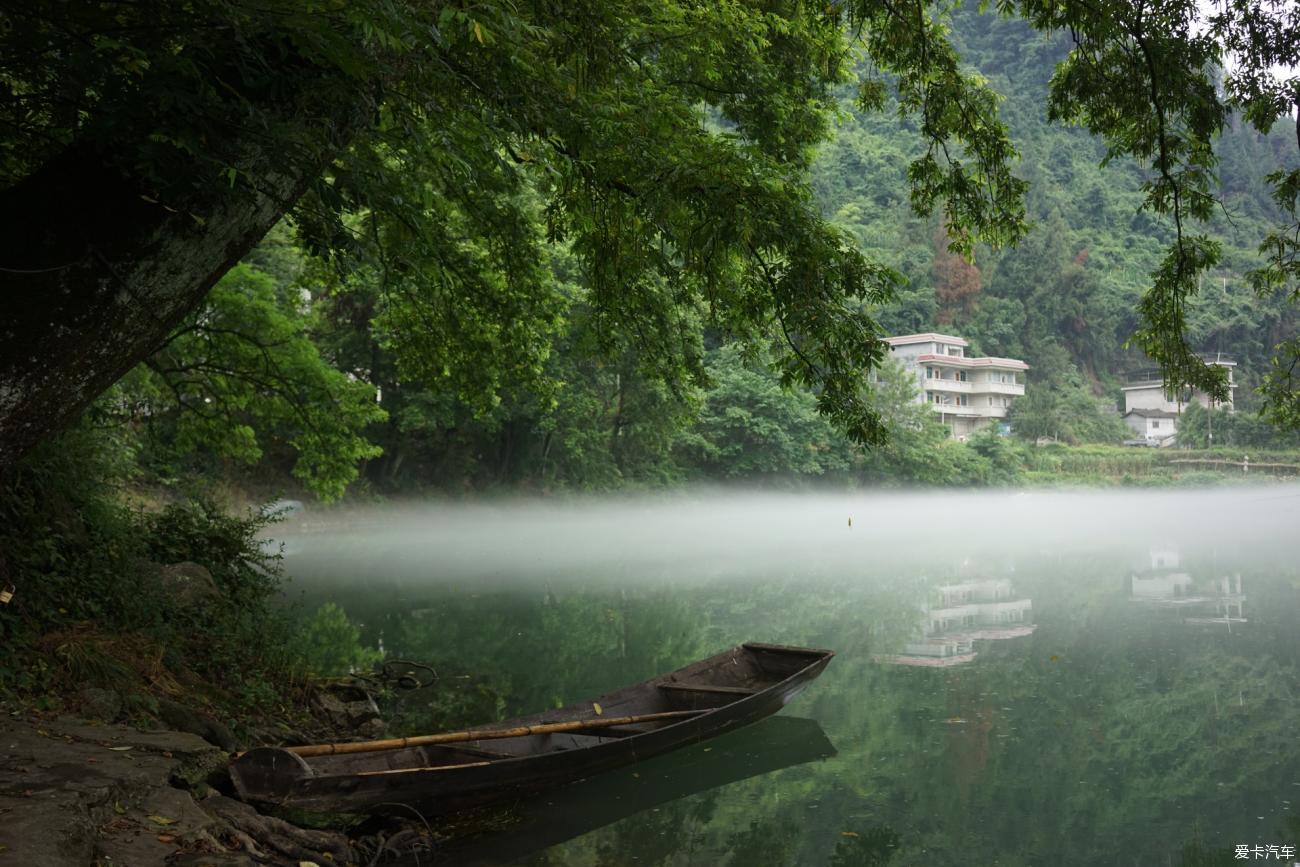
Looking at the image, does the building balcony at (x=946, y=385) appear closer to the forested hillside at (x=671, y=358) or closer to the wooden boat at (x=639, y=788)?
the forested hillside at (x=671, y=358)

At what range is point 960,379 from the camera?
2349 inches

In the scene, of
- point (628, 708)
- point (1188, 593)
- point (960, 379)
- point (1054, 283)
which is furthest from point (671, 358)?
point (1054, 283)

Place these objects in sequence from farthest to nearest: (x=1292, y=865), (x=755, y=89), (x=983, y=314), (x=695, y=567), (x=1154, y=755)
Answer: (x=983, y=314), (x=695, y=567), (x=755, y=89), (x=1154, y=755), (x=1292, y=865)

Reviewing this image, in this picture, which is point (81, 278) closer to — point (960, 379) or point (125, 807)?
point (125, 807)

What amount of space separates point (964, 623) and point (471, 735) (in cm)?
987

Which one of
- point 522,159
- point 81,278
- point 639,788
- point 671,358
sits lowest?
point 639,788

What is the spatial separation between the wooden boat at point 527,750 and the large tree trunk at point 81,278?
2.48m

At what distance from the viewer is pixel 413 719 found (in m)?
8.71

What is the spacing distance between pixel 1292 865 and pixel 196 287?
6.59 m

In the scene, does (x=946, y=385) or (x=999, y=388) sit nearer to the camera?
(x=946, y=385)

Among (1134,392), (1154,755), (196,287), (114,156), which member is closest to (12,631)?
(196,287)

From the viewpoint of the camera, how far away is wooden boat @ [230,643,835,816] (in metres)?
5.38

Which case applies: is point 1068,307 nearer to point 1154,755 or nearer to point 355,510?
point 355,510

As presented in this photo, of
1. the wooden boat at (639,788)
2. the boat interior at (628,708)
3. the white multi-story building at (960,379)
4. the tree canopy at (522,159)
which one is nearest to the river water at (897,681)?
the wooden boat at (639,788)
